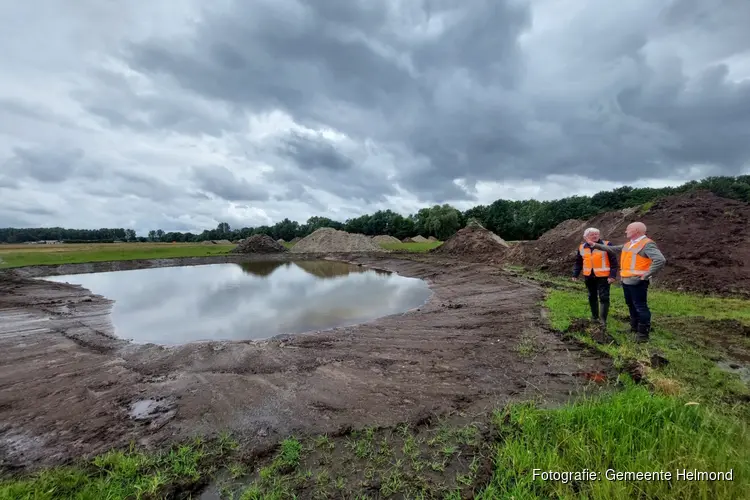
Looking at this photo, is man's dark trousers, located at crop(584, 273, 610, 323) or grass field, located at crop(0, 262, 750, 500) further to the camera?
man's dark trousers, located at crop(584, 273, 610, 323)

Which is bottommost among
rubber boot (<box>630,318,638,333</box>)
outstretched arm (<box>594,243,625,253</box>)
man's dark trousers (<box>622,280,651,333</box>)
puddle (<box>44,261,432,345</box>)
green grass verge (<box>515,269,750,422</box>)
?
puddle (<box>44,261,432,345</box>)

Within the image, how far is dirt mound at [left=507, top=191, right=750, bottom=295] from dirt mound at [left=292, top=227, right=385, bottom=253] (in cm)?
2718

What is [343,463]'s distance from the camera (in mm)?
3105

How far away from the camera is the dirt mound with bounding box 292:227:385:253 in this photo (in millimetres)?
44562

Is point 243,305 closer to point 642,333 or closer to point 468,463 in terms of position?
point 468,463

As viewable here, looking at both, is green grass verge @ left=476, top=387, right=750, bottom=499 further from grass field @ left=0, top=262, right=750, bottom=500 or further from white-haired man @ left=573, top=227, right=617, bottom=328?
white-haired man @ left=573, top=227, right=617, bottom=328

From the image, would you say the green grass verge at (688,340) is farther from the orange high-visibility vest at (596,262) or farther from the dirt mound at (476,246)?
the dirt mound at (476,246)

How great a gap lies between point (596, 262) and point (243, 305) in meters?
10.9

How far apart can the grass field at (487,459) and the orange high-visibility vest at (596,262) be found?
2676 mm

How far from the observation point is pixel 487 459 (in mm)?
Result: 3059

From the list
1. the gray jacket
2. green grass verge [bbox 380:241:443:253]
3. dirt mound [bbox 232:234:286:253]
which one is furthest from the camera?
dirt mound [bbox 232:234:286:253]

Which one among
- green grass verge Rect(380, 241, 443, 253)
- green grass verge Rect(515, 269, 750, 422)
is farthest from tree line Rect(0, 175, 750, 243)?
green grass verge Rect(515, 269, 750, 422)

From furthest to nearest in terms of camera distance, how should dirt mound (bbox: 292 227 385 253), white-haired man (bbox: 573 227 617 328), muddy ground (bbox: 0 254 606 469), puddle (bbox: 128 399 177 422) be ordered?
1. dirt mound (bbox: 292 227 385 253)
2. white-haired man (bbox: 573 227 617 328)
3. puddle (bbox: 128 399 177 422)
4. muddy ground (bbox: 0 254 606 469)

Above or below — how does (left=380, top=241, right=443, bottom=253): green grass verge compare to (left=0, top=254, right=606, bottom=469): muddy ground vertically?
above
